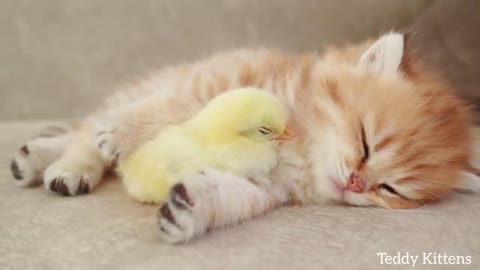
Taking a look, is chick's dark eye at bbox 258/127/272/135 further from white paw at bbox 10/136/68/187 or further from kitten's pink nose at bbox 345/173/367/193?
white paw at bbox 10/136/68/187

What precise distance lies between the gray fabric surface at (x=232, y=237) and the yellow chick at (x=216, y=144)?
0.06 meters

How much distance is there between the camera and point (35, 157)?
1307 mm

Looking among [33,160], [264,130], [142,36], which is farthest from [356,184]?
[142,36]

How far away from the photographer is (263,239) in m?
0.94

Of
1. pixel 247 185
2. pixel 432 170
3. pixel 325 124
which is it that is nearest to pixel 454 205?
pixel 432 170

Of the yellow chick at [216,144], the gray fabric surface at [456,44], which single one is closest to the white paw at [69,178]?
the yellow chick at [216,144]

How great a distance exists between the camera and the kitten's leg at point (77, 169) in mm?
1175

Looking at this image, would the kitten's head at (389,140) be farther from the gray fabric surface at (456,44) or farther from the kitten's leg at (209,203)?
the gray fabric surface at (456,44)

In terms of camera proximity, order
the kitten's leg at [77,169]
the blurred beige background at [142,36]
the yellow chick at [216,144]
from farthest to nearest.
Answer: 1. the blurred beige background at [142,36]
2. the kitten's leg at [77,169]
3. the yellow chick at [216,144]

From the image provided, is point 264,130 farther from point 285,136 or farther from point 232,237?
point 232,237

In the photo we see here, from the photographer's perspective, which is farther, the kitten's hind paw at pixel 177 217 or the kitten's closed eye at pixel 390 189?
the kitten's closed eye at pixel 390 189

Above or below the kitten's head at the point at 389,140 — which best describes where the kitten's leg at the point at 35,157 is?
below

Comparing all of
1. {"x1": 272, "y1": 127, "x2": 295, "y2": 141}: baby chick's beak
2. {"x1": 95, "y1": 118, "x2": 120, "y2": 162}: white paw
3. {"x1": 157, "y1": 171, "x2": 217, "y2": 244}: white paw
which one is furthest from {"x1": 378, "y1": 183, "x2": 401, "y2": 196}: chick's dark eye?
{"x1": 95, "y1": 118, "x2": 120, "y2": 162}: white paw

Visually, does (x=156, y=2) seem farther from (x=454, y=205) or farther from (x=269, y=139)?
(x=454, y=205)
